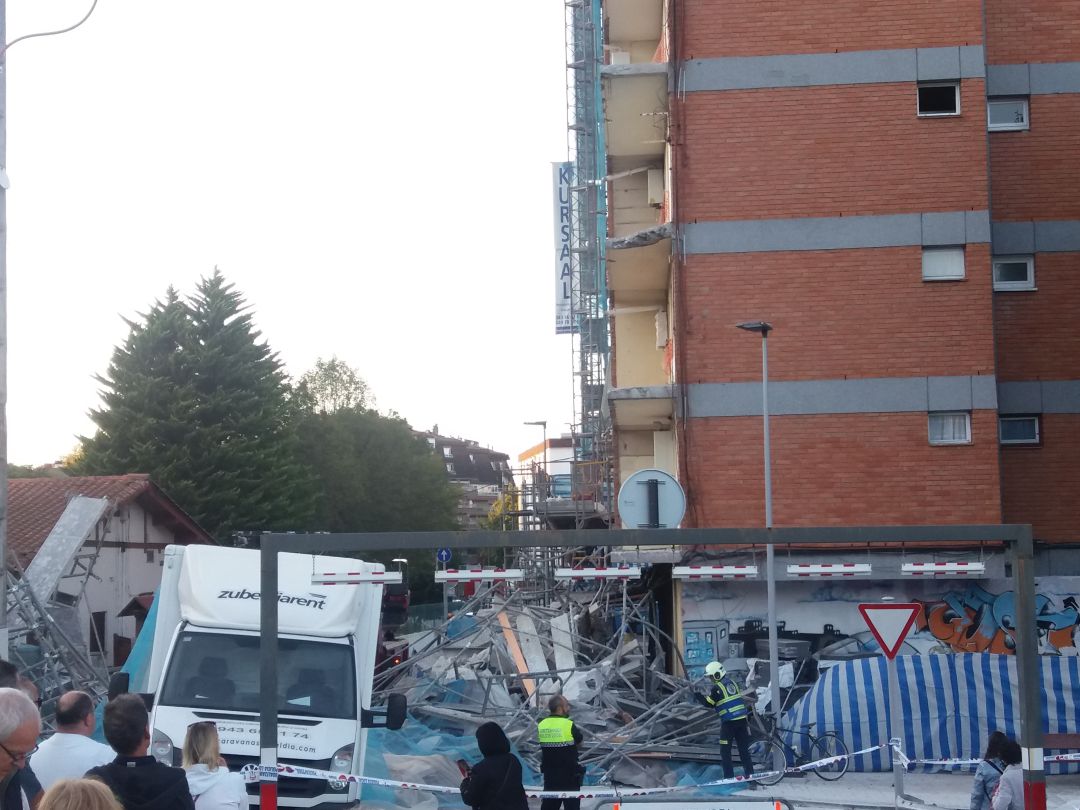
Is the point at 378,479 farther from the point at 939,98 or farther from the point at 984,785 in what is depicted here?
the point at 984,785

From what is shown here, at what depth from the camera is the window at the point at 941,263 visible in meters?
24.0

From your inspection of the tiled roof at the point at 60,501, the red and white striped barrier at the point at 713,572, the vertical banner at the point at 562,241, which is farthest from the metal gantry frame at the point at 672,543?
the vertical banner at the point at 562,241

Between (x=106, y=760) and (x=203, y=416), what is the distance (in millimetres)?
46713

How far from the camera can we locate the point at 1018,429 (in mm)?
26078

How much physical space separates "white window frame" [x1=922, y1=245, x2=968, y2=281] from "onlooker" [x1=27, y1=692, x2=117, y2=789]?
67.1ft

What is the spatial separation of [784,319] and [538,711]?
28.3 ft

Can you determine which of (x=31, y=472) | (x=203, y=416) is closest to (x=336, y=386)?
(x=31, y=472)

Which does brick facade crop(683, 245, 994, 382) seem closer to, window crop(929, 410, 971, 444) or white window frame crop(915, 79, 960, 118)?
window crop(929, 410, 971, 444)

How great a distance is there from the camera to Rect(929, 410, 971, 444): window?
23797mm

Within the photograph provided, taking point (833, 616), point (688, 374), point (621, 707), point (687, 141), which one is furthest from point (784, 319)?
point (621, 707)

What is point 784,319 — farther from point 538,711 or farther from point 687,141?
point 538,711

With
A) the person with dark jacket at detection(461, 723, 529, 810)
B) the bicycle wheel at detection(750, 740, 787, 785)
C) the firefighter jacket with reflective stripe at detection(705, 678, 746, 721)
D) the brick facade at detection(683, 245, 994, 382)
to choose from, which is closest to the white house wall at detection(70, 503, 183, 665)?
the brick facade at detection(683, 245, 994, 382)

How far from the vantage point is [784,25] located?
963 inches

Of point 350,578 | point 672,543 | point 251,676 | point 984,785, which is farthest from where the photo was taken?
point 251,676
